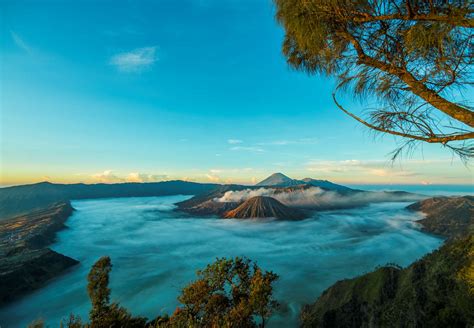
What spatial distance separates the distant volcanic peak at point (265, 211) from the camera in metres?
172

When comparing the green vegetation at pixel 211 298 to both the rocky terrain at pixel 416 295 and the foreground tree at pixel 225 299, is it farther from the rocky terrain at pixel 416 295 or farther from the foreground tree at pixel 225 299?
the rocky terrain at pixel 416 295

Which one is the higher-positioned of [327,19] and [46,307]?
[327,19]

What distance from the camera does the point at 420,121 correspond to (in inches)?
138

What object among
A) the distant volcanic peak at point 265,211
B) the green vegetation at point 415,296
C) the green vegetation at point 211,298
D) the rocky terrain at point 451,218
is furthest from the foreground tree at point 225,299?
the distant volcanic peak at point 265,211

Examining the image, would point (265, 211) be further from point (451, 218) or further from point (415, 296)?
point (415, 296)

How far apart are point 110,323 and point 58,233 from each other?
135538mm

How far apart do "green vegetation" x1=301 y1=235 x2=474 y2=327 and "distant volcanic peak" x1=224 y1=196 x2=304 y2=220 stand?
15631 centimetres

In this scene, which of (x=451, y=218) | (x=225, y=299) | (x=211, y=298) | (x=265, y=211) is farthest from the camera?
(x=265, y=211)

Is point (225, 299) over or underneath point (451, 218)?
over

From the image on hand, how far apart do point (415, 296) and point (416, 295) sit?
9 centimetres

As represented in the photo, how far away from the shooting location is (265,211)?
583 feet

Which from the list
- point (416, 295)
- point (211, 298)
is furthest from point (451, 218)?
point (211, 298)

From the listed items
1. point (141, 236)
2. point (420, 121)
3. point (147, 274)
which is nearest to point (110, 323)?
point (420, 121)

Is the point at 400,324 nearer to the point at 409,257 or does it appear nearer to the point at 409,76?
the point at 409,76
